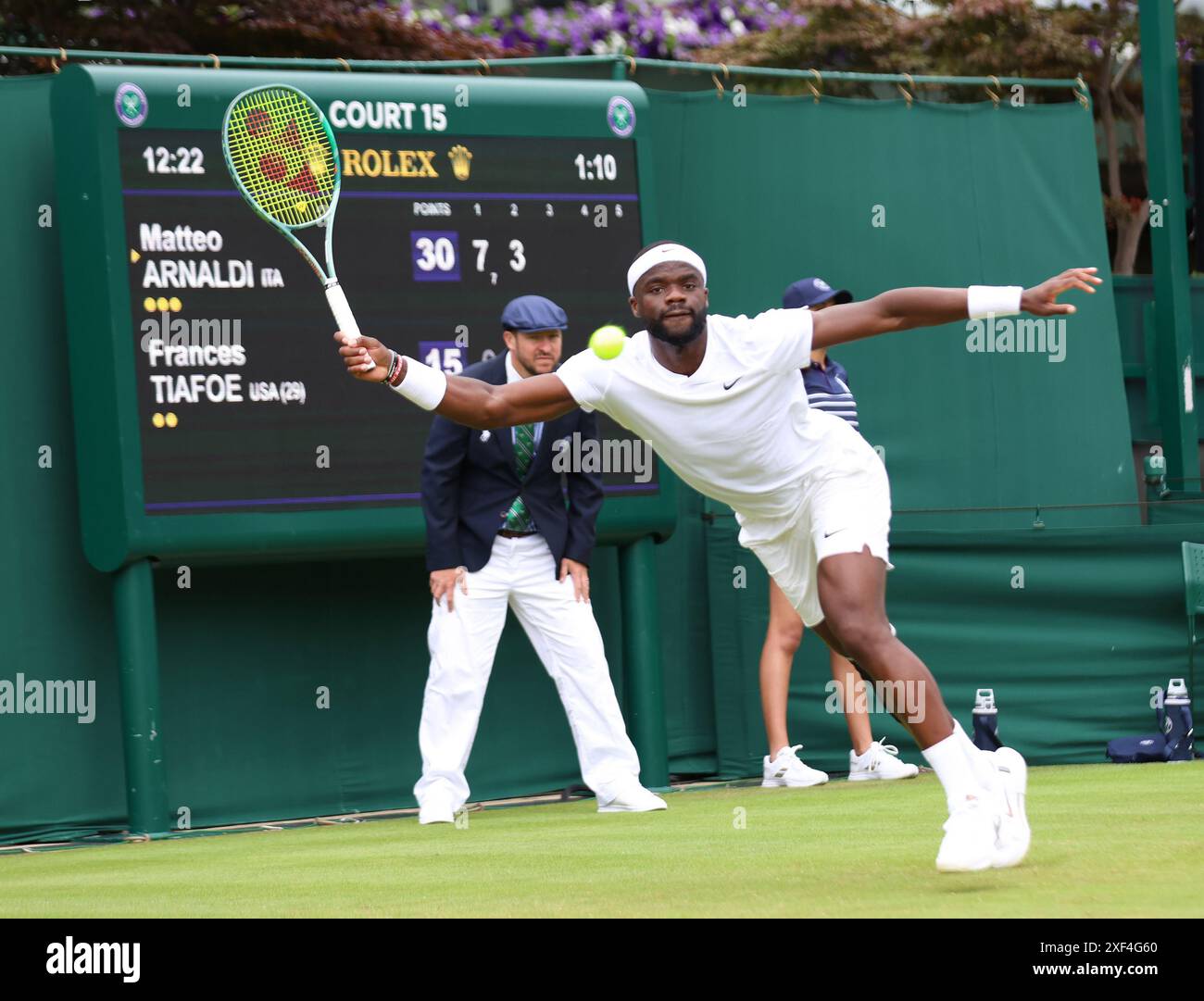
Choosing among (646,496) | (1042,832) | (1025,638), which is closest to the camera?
(1042,832)

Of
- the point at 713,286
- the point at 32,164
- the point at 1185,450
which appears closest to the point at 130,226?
the point at 32,164

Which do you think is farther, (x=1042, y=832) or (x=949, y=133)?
(x=949, y=133)

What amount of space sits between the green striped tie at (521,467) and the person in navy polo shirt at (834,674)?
1386 mm

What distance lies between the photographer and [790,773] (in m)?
9.72

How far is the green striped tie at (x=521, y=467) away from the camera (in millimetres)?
8766

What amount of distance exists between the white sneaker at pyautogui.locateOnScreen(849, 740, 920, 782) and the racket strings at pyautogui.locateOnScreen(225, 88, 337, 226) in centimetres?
402

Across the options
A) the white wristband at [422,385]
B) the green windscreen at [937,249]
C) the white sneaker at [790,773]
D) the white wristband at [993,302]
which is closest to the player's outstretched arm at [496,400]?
the white wristband at [422,385]

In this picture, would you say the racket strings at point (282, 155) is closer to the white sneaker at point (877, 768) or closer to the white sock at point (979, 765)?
the white sock at point (979, 765)

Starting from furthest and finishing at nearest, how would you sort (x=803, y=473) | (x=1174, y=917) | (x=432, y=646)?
(x=432, y=646), (x=803, y=473), (x=1174, y=917)

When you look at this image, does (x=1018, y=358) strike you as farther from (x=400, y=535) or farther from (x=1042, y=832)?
(x=1042, y=832)

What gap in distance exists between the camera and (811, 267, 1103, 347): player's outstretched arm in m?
5.86

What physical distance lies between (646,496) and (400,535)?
122 centimetres

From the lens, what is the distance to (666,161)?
10.8m

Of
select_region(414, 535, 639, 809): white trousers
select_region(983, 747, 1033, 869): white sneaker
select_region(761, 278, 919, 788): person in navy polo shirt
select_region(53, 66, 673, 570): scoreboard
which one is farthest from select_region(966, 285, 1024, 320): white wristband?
select_region(761, 278, 919, 788): person in navy polo shirt
